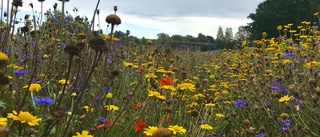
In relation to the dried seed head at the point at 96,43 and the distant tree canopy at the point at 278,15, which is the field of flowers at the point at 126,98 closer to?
the dried seed head at the point at 96,43

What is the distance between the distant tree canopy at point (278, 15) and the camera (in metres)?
30.0

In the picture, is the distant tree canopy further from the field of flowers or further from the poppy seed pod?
the poppy seed pod

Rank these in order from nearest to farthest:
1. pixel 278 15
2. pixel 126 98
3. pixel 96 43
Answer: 1. pixel 96 43
2. pixel 126 98
3. pixel 278 15

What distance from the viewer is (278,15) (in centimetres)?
2995

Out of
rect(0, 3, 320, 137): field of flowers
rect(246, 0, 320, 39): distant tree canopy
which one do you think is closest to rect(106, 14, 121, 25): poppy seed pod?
rect(0, 3, 320, 137): field of flowers

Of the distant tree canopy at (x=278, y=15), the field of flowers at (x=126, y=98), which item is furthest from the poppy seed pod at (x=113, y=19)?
the distant tree canopy at (x=278, y=15)

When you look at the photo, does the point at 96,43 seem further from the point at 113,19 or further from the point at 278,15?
the point at 278,15

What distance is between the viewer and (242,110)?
3.27m

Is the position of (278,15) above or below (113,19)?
above

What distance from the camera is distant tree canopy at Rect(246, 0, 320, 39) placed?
30.0m

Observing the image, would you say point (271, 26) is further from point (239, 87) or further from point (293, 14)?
point (239, 87)

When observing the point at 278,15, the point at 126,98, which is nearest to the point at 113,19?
the point at 126,98

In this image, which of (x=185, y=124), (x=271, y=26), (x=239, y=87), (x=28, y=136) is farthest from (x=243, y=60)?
(x=271, y=26)

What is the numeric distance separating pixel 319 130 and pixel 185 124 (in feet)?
2.87
